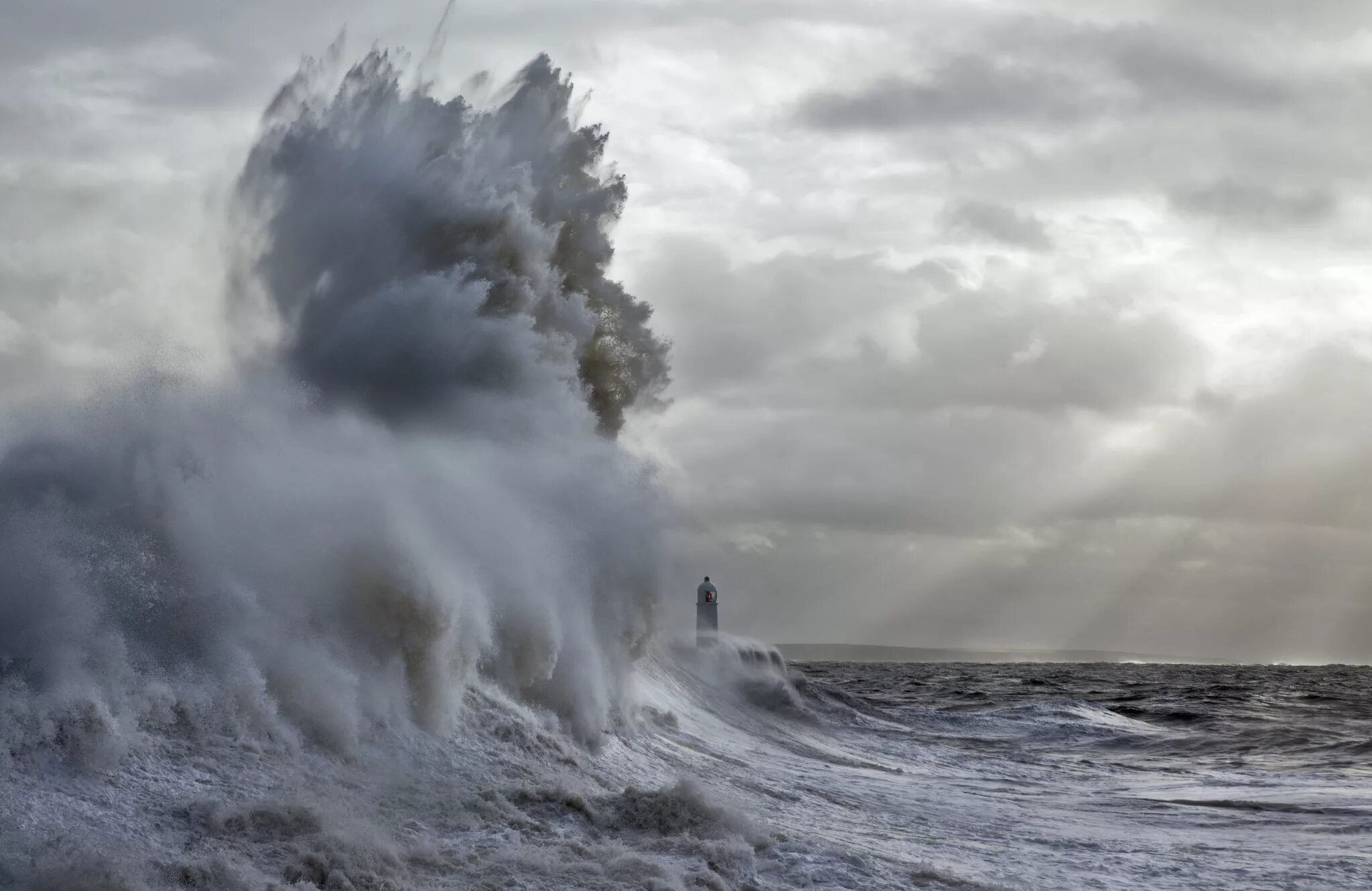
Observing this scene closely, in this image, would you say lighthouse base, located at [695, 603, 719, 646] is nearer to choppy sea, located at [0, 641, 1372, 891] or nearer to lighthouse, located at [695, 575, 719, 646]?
lighthouse, located at [695, 575, 719, 646]

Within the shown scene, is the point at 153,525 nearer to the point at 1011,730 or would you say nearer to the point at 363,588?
the point at 363,588

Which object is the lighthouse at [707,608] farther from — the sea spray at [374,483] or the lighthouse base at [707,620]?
the sea spray at [374,483]

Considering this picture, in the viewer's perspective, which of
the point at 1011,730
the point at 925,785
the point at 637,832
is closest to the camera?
the point at 637,832

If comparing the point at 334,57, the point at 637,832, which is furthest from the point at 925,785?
the point at 334,57

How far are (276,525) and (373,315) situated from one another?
420 centimetres

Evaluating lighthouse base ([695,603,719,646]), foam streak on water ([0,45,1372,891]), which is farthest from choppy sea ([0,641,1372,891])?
lighthouse base ([695,603,719,646])

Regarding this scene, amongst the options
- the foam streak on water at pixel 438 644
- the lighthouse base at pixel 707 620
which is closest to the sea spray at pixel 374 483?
the foam streak on water at pixel 438 644

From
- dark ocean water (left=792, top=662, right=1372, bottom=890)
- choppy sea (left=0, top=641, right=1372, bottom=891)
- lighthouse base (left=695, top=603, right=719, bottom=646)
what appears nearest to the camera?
choppy sea (left=0, top=641, right=1372, bottom=891)

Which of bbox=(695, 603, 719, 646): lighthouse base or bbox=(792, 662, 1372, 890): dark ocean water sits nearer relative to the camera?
bbox=(792, 662, 1372, 890): dark ocean water

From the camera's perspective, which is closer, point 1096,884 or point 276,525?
point 1096,884

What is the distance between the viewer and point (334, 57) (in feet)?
47.4

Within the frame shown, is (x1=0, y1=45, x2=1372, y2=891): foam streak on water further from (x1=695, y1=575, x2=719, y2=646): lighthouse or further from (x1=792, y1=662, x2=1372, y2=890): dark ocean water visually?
(x1=695, y1=575, x2=719, y2=646): lighthouse

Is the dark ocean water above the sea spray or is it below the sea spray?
below

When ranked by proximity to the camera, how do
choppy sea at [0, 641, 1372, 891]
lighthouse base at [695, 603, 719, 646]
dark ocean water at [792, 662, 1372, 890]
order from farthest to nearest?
lighthouse base at [695, 603, 719, 646], dark ocean water at [792, 662, 1372, 890], choppy sea at [0, 641, 1372, 891]
